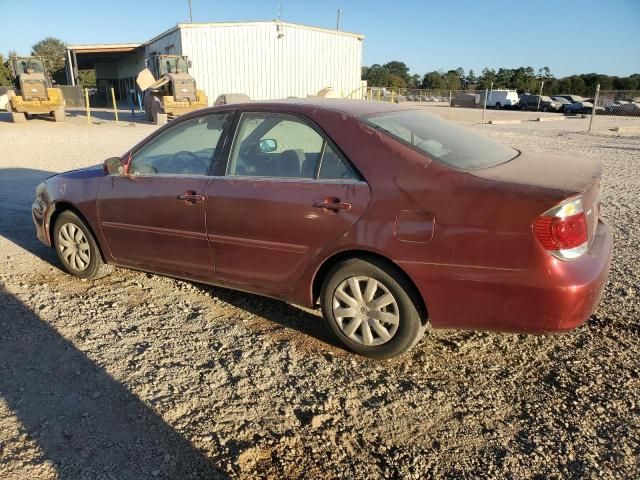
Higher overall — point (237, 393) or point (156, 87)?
point (156, 87)

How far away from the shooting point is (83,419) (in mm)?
2650

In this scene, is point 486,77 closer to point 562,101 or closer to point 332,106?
point 562,101

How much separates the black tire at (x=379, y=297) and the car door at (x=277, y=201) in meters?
0.22

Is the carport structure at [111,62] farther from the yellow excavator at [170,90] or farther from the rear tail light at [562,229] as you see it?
the rear tail light at [562,229]

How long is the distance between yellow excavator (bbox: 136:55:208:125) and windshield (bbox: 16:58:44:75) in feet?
15.2

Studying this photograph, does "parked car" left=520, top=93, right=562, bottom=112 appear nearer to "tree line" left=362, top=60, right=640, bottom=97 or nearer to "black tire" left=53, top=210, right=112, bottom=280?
"tree line" left=362, top=60, right=640, bottom=97

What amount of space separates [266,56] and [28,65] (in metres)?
13.7

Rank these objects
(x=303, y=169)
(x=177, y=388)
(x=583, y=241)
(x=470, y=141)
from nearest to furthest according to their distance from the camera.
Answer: (x=583, y=241) → (x=177, y=388) → (x=303, y=169) → (x=470, y=141)

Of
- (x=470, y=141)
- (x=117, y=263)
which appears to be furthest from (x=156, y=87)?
(x=470, y=141)

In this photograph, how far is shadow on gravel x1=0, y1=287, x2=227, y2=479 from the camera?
91.3 inches

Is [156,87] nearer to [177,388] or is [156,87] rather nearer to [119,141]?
[119,141]

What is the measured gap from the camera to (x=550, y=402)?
2.76m

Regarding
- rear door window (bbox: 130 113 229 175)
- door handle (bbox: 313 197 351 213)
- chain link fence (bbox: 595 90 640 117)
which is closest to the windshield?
rear door window (bbox: 130 113 229 175)

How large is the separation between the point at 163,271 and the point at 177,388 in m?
1.43
